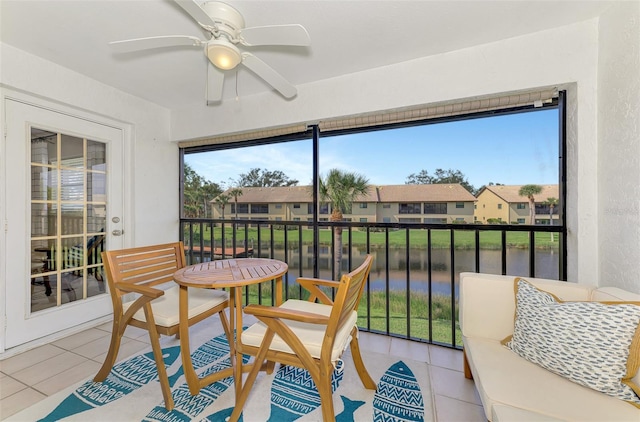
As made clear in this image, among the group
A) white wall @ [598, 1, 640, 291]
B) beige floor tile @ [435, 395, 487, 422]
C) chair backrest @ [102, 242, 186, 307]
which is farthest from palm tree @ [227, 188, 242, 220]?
white wall @ [598, 1, 640, 291]

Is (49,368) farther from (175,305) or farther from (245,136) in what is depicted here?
(245,136)

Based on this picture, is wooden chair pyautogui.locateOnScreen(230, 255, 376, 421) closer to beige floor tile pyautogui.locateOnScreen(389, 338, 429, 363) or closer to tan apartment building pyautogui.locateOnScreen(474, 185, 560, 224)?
beige floor tile pyautogui.locateOnScreen(389, 338, 429, 363)

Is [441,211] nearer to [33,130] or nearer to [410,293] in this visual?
[410,293]

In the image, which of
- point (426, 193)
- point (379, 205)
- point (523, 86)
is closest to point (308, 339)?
point (379, 205)

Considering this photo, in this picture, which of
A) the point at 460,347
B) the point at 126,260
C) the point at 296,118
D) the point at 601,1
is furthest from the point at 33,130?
the point at 601,1

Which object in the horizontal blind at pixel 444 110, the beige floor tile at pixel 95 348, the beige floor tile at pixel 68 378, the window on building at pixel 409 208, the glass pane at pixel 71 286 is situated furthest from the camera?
the glass pane at pixel 71 286

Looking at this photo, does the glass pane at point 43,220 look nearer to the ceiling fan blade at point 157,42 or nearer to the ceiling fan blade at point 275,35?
the ceiling fan blade at point 157,42

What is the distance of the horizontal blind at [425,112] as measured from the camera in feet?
6.02

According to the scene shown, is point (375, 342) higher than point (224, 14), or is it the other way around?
point (224, 14)

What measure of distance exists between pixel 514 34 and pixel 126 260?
121 inches

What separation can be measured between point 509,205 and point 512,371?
48.7 inches

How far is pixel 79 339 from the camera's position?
2277 mm

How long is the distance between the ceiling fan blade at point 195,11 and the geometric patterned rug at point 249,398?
6.56 ft

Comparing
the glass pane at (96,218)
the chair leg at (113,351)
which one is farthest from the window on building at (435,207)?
the glass pane at (96,218)
